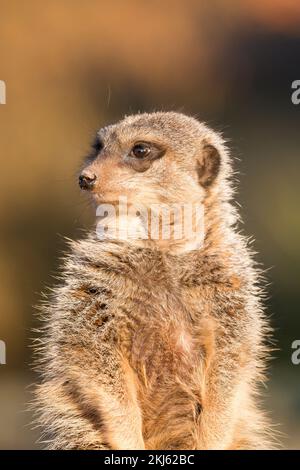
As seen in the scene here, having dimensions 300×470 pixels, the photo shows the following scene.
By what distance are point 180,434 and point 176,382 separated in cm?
15

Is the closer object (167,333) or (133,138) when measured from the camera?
(167,333)

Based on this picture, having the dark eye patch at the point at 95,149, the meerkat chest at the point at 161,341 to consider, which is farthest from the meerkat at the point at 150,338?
the dark eye patch at the point at 95,149

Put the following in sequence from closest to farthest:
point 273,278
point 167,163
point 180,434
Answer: point 180,434 → point 167,163 → point 273,278

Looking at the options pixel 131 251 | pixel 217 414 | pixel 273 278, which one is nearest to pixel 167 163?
pixel 131 251

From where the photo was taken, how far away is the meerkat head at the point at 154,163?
3.18 m

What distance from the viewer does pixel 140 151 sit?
327 centimetres

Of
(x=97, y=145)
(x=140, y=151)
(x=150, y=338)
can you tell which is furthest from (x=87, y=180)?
(x=150, y=338)

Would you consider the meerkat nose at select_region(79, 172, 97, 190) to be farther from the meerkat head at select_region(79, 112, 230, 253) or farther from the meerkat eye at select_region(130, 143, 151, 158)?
the meerkat eye at select_region(130, 143, 151, 158)

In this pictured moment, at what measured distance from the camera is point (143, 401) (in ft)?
10.2

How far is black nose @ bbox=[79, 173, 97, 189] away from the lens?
3.16m

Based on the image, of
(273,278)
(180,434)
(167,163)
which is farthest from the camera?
(273,278)

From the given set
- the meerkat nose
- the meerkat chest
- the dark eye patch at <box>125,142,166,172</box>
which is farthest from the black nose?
the meerkat chest

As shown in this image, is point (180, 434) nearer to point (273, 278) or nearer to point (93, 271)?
point (93, 271)

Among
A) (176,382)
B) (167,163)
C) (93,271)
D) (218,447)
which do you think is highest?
(167,163)
